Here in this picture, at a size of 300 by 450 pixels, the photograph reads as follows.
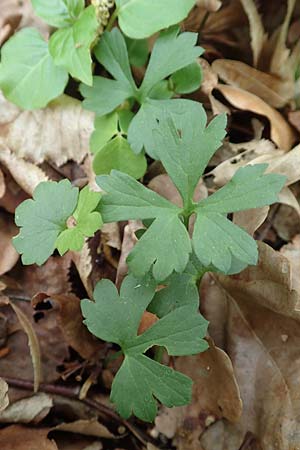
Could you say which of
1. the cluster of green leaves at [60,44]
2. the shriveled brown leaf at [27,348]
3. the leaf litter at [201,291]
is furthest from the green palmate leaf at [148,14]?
the shriveled brown leaf at [27,348]

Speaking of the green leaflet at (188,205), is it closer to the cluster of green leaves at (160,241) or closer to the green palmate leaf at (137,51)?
the cluster of green leaves at (160,241)

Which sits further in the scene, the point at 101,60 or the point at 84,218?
the point at 101,60

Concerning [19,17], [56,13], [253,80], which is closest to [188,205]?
[253,80]

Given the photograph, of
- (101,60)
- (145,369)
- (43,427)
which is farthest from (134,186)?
(43,427)

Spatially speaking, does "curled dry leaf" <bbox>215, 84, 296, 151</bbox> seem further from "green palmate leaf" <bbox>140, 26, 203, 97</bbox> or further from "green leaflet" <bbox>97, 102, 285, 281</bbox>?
"green leaflet" <bbox>97, 102, 285, 281</bbox>

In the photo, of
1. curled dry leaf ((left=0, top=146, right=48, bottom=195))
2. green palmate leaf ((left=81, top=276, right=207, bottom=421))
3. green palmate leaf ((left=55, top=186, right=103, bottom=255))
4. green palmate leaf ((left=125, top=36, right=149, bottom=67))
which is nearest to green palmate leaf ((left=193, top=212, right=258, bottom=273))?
green palmate leaf ((left=81, top=276, right=207, bottom=421))

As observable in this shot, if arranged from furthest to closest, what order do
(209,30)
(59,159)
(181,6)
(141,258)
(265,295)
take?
(209,30)
(59,159)
(181,6)
(265,295)
(141,258)

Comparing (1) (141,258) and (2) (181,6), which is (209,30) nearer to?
(2) (181,6)

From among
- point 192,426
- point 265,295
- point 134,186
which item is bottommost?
point 192,426
